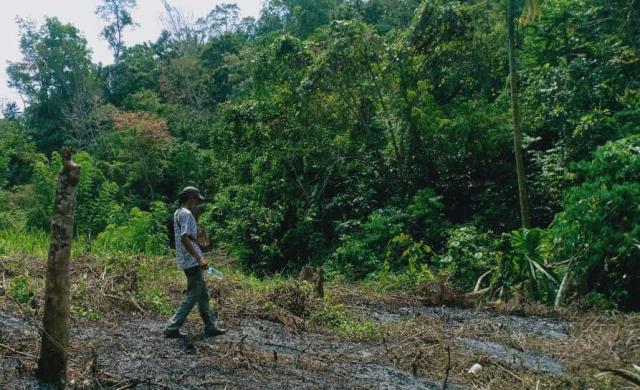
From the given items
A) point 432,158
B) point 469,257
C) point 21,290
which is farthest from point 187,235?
point 432,158

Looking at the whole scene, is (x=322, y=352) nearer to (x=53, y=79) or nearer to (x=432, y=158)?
(x=432, y=158)

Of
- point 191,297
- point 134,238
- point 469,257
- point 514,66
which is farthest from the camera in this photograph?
point 134,238

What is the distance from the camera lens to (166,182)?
2530cm

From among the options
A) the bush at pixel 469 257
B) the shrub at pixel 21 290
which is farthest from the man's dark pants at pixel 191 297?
the bush at pixel 469 257

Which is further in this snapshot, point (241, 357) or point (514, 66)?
point (514, 66)

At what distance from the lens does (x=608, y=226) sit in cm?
847

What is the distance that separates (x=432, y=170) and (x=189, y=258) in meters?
10.8

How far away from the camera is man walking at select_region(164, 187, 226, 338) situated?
17.9ft

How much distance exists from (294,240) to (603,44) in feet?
31.5

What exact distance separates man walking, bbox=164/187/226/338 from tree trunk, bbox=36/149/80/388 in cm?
155

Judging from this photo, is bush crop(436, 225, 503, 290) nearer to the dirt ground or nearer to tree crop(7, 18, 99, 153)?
the dirt ground

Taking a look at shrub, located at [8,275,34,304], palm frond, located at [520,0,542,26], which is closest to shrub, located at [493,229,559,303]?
palm frond, located at [520,0,542,26]

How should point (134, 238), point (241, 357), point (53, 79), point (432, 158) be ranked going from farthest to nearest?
point (53, 79) < point (432, 158) < point (134, 238) < point (241, 357)

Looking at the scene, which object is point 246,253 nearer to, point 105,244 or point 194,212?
point 105,244
